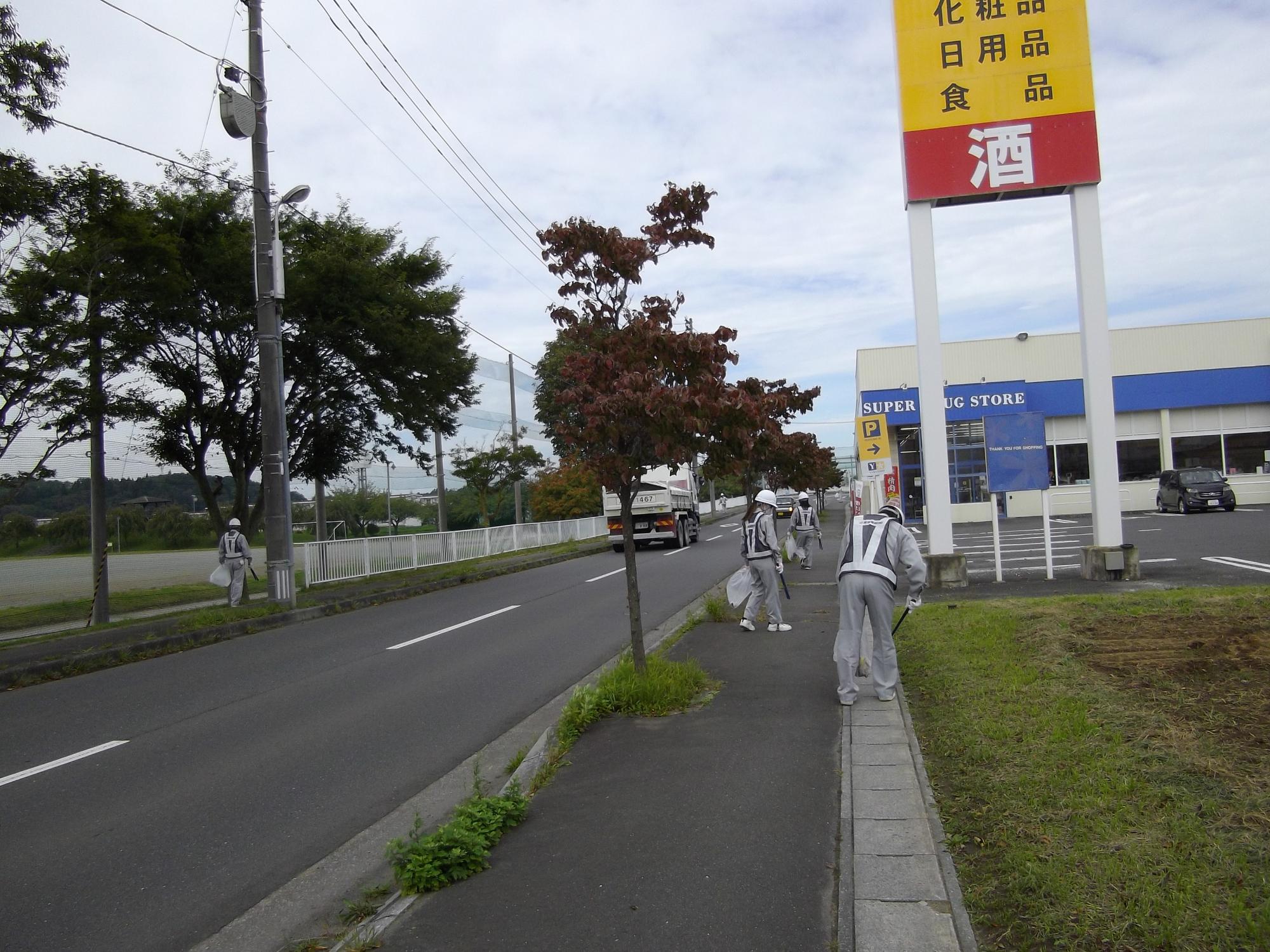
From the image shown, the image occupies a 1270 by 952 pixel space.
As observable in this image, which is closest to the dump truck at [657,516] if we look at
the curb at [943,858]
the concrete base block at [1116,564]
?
the concrete base block at [1116,564]

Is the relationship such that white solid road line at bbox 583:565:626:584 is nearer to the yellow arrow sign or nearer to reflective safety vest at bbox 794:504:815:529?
reflective safety vest at bbox 794:504:815:529

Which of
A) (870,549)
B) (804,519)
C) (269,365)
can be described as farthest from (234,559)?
(870,549)

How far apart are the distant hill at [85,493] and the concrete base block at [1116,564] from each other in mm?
16576

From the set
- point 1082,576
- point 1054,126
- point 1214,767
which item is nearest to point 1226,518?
point 1082,576

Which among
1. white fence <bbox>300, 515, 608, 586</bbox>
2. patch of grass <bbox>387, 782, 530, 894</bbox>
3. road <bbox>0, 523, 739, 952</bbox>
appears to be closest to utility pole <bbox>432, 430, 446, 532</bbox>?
white fence <bbox>300, 515, 608, 586</bbox>

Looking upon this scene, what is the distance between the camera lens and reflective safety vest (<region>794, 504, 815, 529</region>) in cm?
2062

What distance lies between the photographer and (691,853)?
4.24m

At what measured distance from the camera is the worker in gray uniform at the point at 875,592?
269 inches

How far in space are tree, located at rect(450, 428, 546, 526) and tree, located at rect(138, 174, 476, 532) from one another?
39.8 feet

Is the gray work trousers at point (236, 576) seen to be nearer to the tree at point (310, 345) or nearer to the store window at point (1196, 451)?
the tree at point (310, 345)

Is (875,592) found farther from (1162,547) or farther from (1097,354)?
(1162,547)

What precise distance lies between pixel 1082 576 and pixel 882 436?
378cm

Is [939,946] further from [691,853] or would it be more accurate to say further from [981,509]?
[981,509]

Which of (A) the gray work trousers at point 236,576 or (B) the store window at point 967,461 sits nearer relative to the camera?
(A) the gray work trousers at point 236,576
